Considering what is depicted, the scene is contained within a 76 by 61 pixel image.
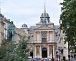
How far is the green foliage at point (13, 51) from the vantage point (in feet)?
205

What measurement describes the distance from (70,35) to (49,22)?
116 metres

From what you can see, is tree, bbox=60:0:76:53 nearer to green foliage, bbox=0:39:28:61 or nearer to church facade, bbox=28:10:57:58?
green foliage, bbox=0:39:28:61

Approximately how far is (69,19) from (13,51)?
11.1 m

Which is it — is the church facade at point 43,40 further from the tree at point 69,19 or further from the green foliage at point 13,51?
the tree at point 69,19

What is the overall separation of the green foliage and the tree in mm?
6196

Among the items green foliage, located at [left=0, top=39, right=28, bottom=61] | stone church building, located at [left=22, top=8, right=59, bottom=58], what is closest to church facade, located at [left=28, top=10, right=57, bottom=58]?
stone church building, located at [left=22, top=8, right=59, bottom=58]

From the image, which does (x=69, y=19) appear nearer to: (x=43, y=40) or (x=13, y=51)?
(x=13, y=51)

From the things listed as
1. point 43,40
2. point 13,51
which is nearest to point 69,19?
point 13,51

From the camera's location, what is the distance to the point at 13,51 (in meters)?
67.1

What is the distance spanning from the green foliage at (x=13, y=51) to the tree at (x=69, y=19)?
6196 mm

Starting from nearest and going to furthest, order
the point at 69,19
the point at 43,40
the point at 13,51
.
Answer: the point at 69,19 < the point at 13,51 < the point at 43,40

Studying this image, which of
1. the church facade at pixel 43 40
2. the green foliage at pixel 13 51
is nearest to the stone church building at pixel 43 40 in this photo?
the church facade at pixel 43 40

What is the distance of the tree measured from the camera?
5628 cm

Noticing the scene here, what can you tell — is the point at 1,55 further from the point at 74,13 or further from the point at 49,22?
the point at 49,22
